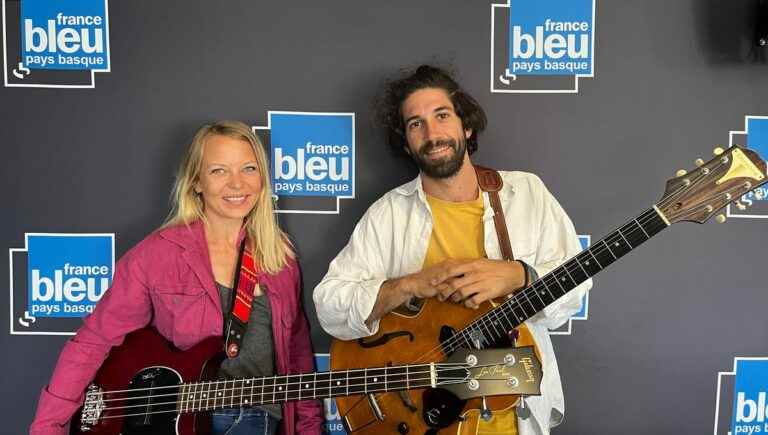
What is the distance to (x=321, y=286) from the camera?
1.71m

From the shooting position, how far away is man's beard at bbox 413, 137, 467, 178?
1.67 meters

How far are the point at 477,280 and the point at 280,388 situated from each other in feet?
1.99

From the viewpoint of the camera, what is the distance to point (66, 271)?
6.65ft

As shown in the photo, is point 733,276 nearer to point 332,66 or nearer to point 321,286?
point 321,286

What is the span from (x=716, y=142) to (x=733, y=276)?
0.48 meters

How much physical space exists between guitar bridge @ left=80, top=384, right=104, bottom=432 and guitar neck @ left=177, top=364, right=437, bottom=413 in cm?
24

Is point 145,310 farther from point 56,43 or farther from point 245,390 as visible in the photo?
point 56,43

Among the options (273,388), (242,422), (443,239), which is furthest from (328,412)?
(443,239)

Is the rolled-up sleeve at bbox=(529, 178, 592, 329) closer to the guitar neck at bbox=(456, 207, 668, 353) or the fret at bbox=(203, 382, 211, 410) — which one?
the guitar neck at bbox=(456, 207, 668, 353)

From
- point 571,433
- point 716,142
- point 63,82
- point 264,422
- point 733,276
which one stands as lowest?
point 571,433

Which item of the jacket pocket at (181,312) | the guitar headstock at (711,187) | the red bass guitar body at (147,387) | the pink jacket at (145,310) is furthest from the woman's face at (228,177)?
the guitar headstock at (711,187)

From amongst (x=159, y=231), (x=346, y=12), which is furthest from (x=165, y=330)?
(x=346, y=12)

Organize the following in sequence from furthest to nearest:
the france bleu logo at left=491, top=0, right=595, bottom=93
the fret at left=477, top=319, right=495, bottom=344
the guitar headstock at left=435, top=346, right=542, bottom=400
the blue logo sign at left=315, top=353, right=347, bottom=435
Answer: the blue logo sign at left=315, top=353, right=347, bottom=435, the france bleu logo at left=491, top=0, right=595, bottom=93, the fret at left=477, top=319, right=495, bottom=344, the guitar headstock at left=435, top=346, right=542, bottom=400

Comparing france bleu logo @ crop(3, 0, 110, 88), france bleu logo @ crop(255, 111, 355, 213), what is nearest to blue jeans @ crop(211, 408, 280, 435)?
france bleu logo @ crop(255, 111, 355, 213)
